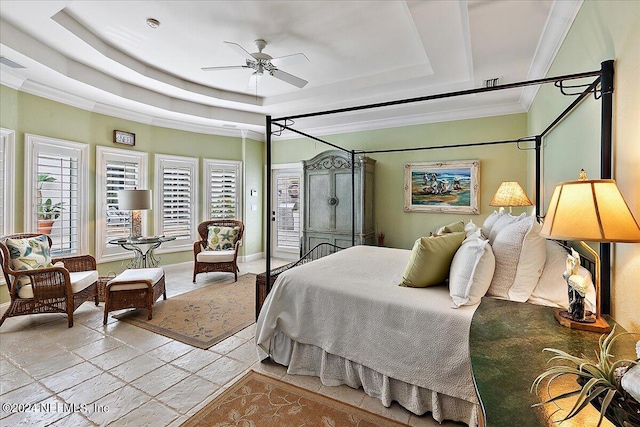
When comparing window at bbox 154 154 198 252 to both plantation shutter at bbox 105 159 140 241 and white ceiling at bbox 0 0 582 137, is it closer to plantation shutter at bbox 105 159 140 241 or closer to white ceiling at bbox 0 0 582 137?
plantation shutter at bbox 105 159 140 241

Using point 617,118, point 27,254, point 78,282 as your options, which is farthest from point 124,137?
point 617,118

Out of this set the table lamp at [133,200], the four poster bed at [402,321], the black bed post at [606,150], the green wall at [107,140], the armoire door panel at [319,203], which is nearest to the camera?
the black bed post at [606,150]

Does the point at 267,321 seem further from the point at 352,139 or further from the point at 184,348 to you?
the point at 352,139

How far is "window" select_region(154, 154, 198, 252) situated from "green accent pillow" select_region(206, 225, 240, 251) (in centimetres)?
72

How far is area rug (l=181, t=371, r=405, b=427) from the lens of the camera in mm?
1846

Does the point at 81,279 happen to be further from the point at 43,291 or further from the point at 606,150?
the point at 606,150

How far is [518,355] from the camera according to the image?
1104mm

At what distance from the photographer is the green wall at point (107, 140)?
12.2 feet

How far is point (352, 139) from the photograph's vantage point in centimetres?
581

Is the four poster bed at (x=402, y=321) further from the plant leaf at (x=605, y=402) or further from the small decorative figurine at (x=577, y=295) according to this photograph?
the plant leaf at (x=605, y=402)

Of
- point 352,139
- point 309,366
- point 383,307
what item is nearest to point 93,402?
point 309,366

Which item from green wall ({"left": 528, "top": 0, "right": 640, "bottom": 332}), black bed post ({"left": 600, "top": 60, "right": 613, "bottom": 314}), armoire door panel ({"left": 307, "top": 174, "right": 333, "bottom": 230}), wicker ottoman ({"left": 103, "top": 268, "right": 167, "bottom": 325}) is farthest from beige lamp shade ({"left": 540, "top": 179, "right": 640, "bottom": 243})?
armoire door panel ({"left": 307, "top": 174, "right": 333, "bottom": 230})

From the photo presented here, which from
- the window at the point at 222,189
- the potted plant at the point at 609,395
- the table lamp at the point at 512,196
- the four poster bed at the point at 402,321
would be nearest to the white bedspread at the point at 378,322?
the four poster bed at the point at 402,321

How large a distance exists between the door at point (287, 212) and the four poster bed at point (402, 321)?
13.3 feet
